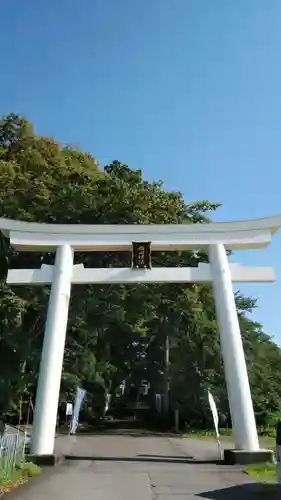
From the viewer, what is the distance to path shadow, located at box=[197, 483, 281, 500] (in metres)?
7.83

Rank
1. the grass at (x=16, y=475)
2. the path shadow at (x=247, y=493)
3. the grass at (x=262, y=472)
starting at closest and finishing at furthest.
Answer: the path shadow at (x=247, y=493) < the grass at (x=16, y=475) < the grass at (x=262, y=472)

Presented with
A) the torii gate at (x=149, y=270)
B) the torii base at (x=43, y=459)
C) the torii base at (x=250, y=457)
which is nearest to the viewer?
the torii base at (x=43, y=459)

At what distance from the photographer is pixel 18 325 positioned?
22812mm

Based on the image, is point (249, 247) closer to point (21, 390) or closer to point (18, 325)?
point (18, 325)

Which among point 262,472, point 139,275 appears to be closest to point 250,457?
point 262,472

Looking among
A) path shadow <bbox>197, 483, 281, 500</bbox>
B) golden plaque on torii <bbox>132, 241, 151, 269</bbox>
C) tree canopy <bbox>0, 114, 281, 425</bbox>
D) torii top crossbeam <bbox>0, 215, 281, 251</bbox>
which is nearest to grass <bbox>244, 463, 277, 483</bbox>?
path shadow <bbox>197, 483, 281, 500</bbox>

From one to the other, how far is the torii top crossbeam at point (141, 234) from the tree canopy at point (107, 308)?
698 centimetres

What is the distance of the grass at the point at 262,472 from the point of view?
9623mm

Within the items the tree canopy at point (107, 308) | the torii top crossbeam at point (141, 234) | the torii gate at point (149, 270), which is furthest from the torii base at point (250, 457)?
the tree canopy at point (107, 308)

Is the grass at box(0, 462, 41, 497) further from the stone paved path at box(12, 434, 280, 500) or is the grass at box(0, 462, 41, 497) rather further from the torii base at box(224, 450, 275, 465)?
the torii base at box(224, 450, 275, 465)

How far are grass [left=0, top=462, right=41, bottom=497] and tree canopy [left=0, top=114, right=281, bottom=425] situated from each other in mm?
11652

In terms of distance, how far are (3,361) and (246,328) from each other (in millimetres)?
17073

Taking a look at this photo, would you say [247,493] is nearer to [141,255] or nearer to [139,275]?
[139,275]

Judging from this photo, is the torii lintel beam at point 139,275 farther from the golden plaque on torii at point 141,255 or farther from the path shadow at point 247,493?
the path shadow at point 247,493
